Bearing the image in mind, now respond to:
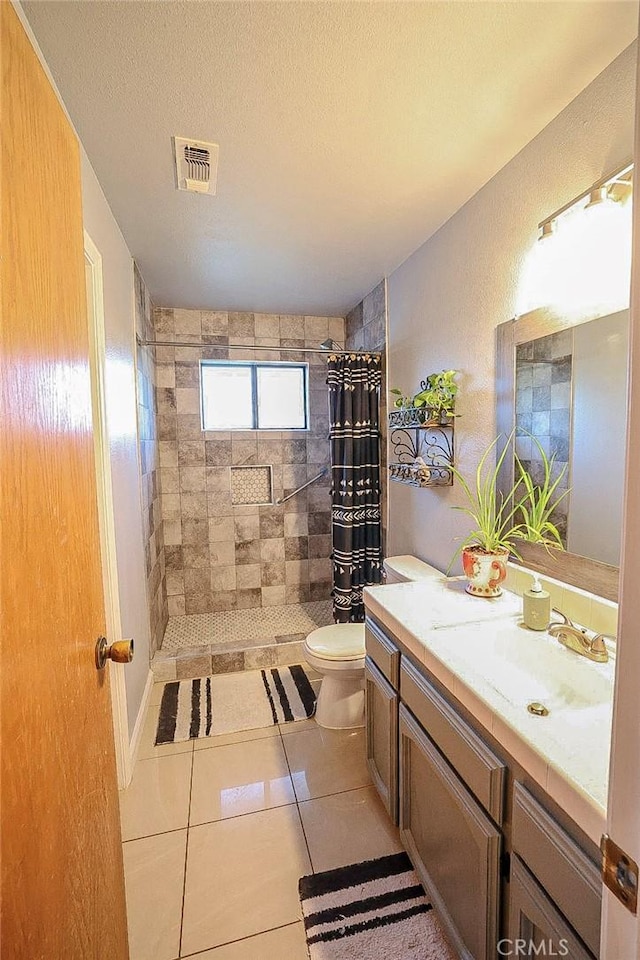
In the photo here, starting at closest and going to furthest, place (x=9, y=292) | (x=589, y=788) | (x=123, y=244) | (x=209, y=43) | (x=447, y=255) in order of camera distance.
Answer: (x=9, y=292)
(x=589, y=788)
(x=209, y=43)
(x=447, y=255)
(x=123, y=244)

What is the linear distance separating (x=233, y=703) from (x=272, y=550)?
1340mm

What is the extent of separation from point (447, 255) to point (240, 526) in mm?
2427

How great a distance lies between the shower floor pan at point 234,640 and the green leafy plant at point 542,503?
6.11 ft

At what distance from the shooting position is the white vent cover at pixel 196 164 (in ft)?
4.81

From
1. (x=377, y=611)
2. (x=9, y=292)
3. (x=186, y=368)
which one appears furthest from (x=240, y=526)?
(x=9, y=292)

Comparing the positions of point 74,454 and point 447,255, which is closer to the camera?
point 74,454

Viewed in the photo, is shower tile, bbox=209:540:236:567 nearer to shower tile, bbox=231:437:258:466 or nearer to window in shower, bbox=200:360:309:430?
shower tile, bbox=231:437:258:466

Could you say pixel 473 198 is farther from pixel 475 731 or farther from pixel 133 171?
pixel 475 731

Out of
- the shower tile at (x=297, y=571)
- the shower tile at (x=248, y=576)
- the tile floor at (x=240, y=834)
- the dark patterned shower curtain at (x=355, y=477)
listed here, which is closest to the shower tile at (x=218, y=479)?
the shower tile at (x=248, y=576)

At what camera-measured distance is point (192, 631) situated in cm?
305

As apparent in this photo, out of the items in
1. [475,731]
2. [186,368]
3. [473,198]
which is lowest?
[475,731]

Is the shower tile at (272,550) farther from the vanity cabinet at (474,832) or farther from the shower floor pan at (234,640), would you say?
the vanity cabinet at (474,832)

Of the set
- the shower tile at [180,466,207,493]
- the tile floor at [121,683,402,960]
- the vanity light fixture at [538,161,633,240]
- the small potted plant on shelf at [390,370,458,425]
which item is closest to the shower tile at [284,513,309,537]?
A: the shower tile at [180,466,207,493]

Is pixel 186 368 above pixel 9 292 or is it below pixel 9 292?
above
